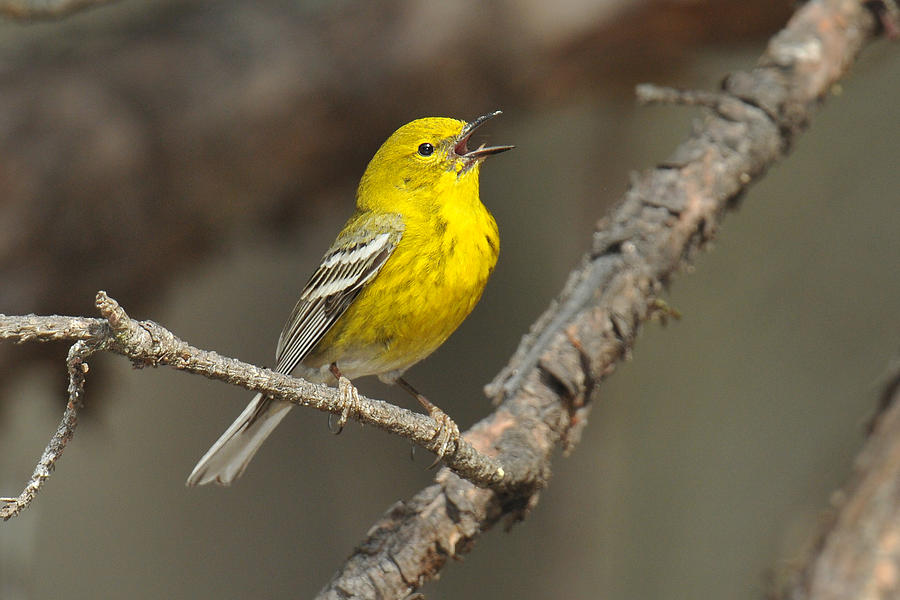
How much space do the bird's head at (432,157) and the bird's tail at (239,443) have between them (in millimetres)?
747

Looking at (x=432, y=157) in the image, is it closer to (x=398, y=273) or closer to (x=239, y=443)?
(x=398, y=273)

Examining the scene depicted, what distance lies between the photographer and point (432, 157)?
2.71 m

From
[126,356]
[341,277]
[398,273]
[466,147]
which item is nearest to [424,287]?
[398,273]

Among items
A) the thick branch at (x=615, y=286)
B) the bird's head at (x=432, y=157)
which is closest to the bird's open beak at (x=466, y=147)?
the bird's head at (x=432, y=157)

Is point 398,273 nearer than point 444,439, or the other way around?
point 444,439

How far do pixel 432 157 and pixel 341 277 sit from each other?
454 millimetres

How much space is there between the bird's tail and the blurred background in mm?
1761

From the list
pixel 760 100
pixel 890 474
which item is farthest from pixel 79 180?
pixel 890 474

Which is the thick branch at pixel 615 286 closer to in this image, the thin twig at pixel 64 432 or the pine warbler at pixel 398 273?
the pine warbler at pixel 398 273

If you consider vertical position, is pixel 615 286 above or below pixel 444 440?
above

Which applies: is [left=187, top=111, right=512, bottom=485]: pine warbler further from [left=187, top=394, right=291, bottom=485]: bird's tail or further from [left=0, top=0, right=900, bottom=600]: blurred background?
[left=0, top=0, right=900, bottom=600]: blurred background

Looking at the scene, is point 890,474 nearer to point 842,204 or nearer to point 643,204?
point 643,204

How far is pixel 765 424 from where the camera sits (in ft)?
19.0

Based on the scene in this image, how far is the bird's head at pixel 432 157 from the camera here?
2693 mm
